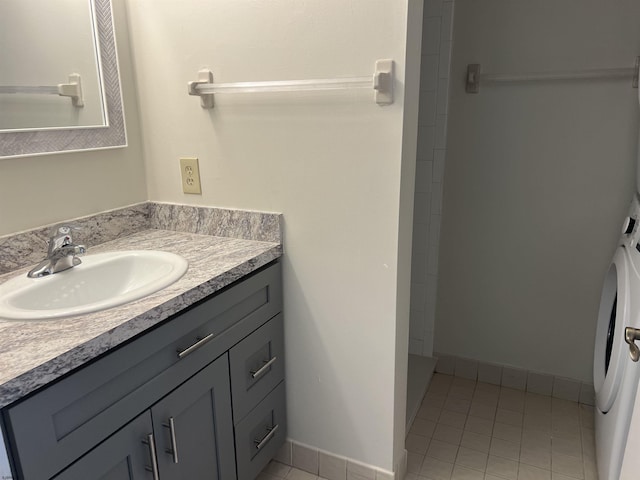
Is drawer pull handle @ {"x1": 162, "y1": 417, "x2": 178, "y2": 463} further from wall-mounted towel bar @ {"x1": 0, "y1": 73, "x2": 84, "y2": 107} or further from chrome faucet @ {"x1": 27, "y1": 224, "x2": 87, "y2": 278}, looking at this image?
wall-mounted towel bar @ {"x1": 0, "y1": 73, "x2": 84, "y2": 107}

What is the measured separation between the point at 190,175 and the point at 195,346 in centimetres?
67

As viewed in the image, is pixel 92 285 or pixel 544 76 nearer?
pixel 92 285

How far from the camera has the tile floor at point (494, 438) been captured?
176 cm

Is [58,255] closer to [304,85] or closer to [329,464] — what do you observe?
[304,85]

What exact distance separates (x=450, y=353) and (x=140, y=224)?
61.8 inches

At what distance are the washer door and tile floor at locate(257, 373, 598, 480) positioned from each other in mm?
308

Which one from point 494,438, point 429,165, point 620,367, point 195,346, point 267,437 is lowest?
point 494,438

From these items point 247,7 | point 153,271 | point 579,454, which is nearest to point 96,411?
point 153,271

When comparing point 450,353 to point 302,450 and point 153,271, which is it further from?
point 153,271

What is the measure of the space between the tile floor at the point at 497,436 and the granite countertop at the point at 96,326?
3.43ft

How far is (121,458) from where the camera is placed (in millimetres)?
1060

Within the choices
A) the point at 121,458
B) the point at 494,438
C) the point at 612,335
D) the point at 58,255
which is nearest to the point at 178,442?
the point at 121,458

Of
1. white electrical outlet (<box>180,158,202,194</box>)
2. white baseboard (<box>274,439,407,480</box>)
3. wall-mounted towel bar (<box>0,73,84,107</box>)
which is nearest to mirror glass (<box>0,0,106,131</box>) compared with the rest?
wall-mounted towel bar (<box>0,73,84,107</box>)

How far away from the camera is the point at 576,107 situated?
191 cm
